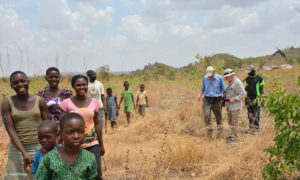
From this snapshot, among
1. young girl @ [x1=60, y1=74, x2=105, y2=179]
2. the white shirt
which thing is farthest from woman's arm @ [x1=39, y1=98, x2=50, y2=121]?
the white shirt

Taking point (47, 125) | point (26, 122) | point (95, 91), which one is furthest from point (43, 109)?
point (95, 91)

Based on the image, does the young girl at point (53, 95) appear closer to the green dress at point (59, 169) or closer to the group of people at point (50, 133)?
the group of people at point (50, 133)

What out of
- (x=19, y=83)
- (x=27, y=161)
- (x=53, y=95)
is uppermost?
(x=19, y=83)

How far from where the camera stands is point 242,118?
5867 millimetres

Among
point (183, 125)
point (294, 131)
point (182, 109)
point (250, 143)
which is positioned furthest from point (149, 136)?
point (294, 131)

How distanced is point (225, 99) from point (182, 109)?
215 cm

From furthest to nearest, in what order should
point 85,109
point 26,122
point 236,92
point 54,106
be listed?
point 236,92 → point 54,106 → point 85,109 → point 26,122

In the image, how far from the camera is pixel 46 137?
2.33 m

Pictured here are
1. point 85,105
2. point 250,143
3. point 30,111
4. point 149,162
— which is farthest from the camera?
point 149,162

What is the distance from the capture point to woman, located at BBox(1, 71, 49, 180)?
2562 mm

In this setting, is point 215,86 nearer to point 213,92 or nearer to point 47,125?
point 213,92

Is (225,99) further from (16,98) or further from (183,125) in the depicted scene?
(16,98)

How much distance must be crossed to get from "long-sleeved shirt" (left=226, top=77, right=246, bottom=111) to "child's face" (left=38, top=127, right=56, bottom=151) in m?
4.16

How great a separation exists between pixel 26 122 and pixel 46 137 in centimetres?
44
